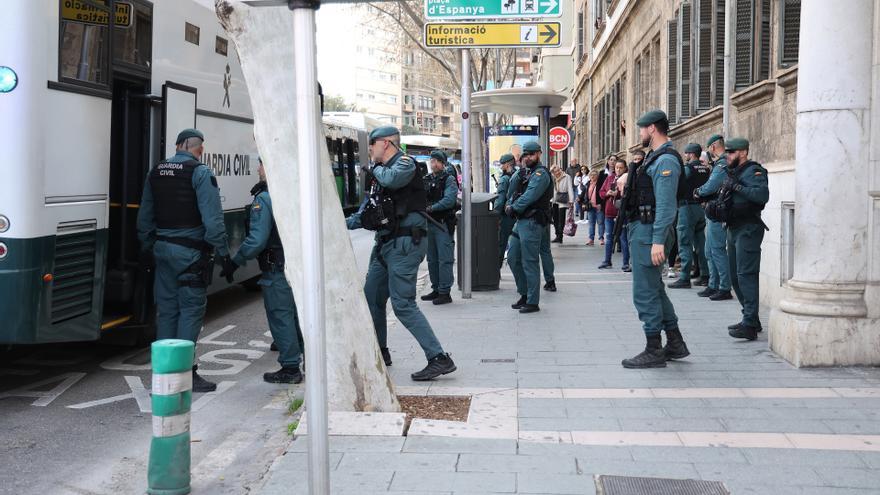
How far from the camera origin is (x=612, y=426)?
5.77 m

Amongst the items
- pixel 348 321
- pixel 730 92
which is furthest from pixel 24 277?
pixel 730 92

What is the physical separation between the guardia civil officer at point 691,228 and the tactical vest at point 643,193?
4.33 meters

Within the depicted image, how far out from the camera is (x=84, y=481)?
5.10m

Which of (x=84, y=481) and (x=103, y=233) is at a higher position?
(x=103, y=233)

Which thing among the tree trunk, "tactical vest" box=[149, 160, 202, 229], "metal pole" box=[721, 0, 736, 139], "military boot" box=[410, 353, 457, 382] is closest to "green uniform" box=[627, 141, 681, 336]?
"military boot" box=[410, 353, 457, 382]

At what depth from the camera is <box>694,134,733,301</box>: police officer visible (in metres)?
10.1

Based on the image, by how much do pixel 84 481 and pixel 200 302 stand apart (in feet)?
7.74

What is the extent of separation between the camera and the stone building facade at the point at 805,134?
7.13 m

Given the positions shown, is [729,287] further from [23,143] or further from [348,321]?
[23,143]

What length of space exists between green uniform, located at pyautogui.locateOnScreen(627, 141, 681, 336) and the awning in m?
9.45

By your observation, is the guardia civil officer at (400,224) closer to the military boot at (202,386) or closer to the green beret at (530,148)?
the military boot at (202,386)

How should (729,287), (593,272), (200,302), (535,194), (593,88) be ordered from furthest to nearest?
(593,88) < (593,272) < (729,287) < (535,194) < (200,302)

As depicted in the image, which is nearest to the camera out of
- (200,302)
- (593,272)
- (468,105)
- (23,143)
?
(23,143)

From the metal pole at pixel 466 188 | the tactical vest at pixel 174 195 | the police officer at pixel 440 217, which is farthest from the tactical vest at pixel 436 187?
the tactical vest at pixel 174 195
